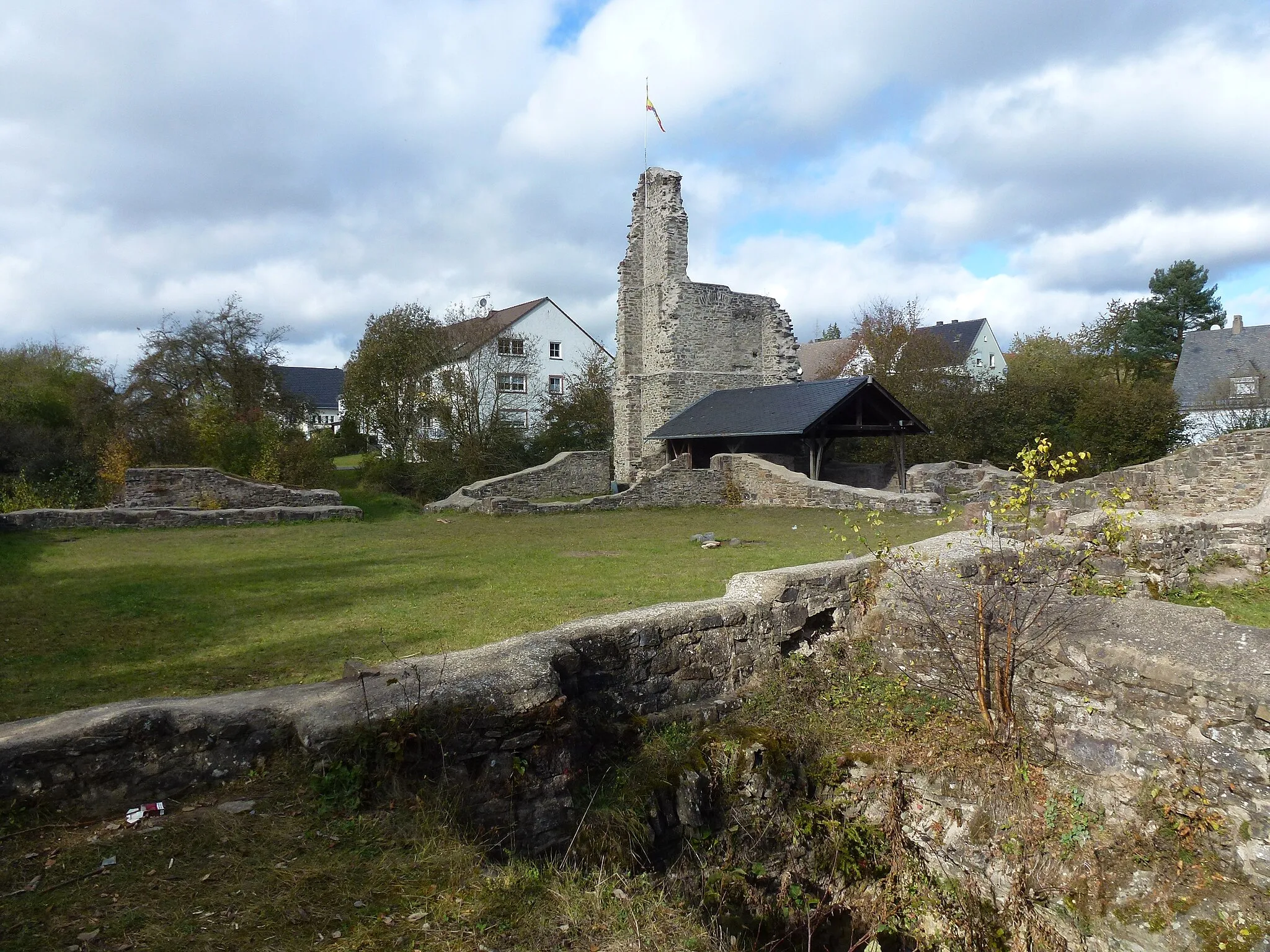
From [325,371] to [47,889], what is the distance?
6901 centimetres

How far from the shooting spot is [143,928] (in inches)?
101

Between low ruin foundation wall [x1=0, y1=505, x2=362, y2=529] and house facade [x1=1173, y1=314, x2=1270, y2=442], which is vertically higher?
house facade [x1=1173, y1=314, x2=1270, y2=442]

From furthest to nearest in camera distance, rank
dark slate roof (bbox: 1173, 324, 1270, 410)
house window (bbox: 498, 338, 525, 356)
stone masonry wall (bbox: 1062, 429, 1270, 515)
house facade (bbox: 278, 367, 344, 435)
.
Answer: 1. house facade (bbox: 278, 367, 344, 435)
2. dark slate roof (bbox: 1173, 324, 1270, 410)
3. house window (bbox: 498, 338, 525, 356)
4. stone masonry wall (bbox: 1062, 429, 1270, 515)

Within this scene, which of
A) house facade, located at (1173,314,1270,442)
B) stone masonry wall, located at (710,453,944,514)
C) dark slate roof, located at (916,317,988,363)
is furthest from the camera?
dark slate roof, located at (916,317,988,363)

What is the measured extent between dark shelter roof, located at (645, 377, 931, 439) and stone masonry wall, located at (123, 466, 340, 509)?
10813mm

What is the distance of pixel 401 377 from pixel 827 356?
121 ft

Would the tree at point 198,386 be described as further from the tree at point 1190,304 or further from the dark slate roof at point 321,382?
the tree at point 1190,304

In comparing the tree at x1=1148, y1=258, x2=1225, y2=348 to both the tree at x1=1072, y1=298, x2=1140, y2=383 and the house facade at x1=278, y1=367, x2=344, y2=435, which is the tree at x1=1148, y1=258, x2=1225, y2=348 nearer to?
the tree at x1=1072, y1=298, x2=1140, y2=383

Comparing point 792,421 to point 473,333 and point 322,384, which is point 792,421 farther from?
point 322,384

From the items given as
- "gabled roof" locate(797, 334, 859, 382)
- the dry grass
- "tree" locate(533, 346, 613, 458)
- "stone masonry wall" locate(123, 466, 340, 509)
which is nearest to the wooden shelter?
"tree" locate(533, 346, 613, 458)

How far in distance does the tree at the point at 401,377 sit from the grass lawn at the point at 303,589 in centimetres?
1103

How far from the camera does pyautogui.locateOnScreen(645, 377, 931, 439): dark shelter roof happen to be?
1938 centimetres

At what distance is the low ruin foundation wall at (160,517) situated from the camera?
14.7 m

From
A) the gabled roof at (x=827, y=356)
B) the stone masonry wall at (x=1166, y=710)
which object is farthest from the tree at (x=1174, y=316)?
the stone masonry wall at (x=1166, y=710)
